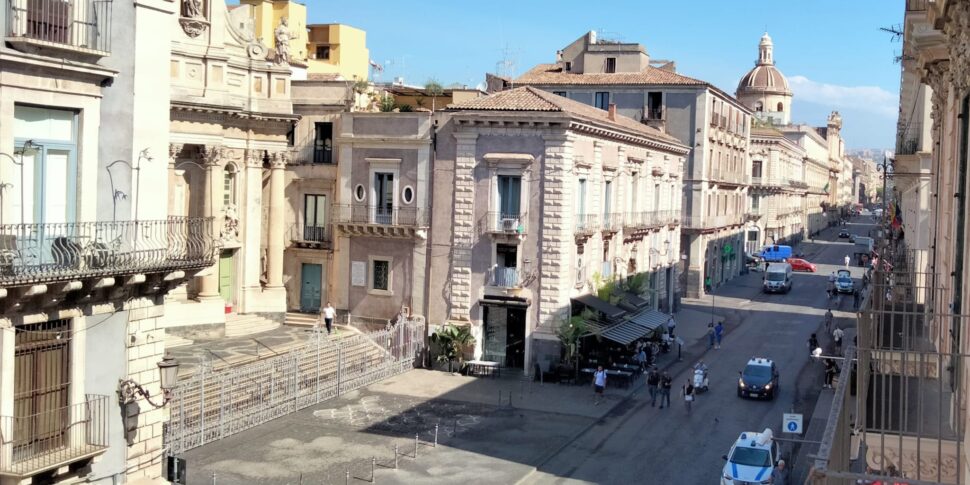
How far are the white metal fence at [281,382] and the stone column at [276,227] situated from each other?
4638 millimetres

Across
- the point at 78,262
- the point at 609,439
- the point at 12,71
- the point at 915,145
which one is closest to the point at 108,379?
the point at 78,262

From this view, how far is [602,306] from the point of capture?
40531mm

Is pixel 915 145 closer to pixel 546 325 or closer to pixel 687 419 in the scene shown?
pixel 687 419

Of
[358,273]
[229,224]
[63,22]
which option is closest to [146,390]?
[63,22]

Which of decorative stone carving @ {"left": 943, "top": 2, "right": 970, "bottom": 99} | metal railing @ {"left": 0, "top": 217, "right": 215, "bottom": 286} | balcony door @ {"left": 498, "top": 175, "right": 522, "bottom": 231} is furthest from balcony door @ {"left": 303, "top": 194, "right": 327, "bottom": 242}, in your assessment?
decorative stone carving @ {"left": 943, "top": 2, "right": 970, "bottom": 99}

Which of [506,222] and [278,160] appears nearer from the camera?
[506,222]

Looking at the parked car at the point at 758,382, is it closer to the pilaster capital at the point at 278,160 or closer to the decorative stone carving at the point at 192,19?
the pilaster capital at the point at 278,160

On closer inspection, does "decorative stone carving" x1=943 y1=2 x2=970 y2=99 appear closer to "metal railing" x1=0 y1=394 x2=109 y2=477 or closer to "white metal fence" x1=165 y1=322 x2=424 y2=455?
"metal railing" x1=0 y1=394 x2=109 y2=477

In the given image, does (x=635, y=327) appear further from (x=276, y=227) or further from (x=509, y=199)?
(x=276, y=227)

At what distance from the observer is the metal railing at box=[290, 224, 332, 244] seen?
4303cm

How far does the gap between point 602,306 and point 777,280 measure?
106ft

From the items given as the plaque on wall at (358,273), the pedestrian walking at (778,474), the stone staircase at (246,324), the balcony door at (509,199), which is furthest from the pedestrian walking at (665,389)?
the stone staircase at (246,324)

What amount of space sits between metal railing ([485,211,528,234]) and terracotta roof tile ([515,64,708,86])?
20.9 m

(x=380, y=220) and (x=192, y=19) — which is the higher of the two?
(x=192, y=19)
